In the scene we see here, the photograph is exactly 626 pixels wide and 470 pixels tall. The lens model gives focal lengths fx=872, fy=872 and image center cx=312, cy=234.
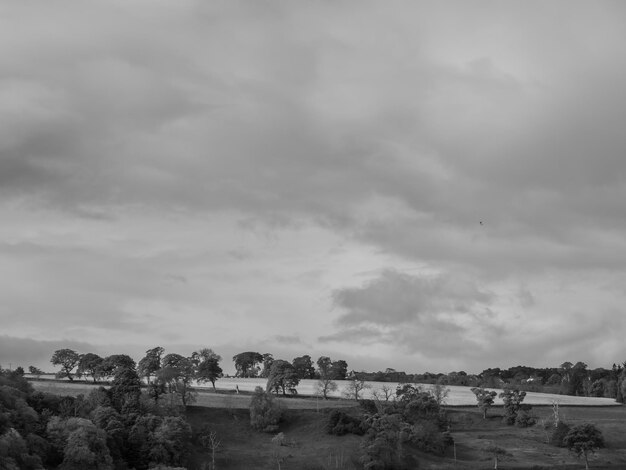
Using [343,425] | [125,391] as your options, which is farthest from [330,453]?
[125,391]

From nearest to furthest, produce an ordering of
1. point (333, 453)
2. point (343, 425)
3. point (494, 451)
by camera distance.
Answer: point (333, 453) < point (494, 451) < point (343, 425)

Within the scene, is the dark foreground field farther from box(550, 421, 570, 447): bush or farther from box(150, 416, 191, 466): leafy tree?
box(150, 416, 191, 466): leafy tree

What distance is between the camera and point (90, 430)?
15438cm

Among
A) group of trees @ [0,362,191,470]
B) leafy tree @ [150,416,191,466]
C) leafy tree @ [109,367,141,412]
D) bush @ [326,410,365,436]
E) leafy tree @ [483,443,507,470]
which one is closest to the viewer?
group of trees @ [0,362,191,470]

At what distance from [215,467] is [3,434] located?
136 ft

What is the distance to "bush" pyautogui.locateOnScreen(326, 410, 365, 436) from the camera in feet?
631

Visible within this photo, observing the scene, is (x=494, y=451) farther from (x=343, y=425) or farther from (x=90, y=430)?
(x=90, y=430)

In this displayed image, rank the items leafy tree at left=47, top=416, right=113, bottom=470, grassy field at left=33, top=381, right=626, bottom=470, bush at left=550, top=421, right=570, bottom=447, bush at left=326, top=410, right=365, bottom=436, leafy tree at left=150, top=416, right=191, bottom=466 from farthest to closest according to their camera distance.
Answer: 1. bush at left=550, top=421, right=570, bottom=447
2. bush at left=326, top=410, right=365, bottom=436
3. grassy field at left=33, top=381, right=626, bottom=470
4. leafy tree at left=150, top=416, right=191, bottom=466
5. leafy tree at left=47, top=416, right=113, bottom=470

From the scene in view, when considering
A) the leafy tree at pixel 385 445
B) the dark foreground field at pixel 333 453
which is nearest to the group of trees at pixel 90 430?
the dark foreground field at pixel 333 453

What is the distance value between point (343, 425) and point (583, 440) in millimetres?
50956

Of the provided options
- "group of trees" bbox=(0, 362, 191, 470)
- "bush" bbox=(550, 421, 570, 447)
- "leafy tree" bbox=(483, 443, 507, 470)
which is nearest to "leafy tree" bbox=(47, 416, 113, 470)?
"group of trees" bbox=(0, 362, 191, 470)

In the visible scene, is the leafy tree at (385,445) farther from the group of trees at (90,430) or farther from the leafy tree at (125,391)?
the leafy tree at (125,391)

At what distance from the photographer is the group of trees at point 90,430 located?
483 feet

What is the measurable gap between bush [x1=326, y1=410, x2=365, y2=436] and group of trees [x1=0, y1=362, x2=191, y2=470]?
34.2 m
